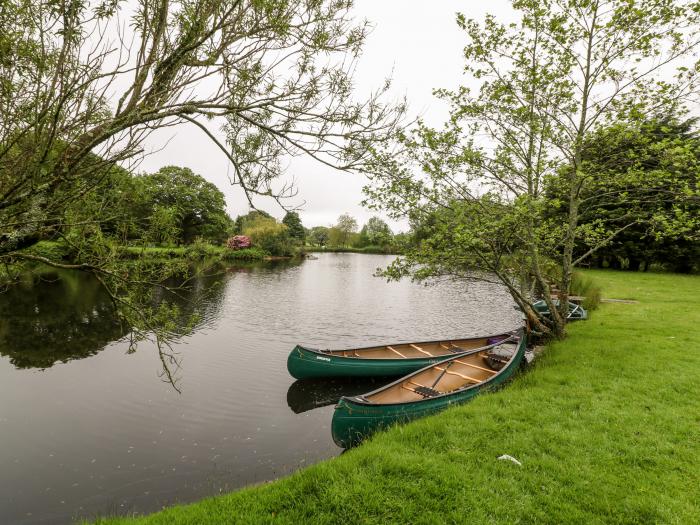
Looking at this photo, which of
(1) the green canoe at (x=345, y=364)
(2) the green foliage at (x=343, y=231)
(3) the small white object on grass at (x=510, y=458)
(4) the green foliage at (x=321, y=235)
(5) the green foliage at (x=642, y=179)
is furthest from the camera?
(4) the green foliage at (x=321, y=235)

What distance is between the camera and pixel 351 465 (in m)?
6.17

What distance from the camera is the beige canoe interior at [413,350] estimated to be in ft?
46.5

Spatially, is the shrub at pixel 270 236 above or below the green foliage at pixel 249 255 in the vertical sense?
above

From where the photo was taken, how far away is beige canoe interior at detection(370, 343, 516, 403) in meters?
9.78

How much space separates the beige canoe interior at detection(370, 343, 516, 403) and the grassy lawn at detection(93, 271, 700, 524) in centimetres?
160

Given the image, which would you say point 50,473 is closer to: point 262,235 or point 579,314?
point 579,314

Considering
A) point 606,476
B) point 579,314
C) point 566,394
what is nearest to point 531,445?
point 606,476

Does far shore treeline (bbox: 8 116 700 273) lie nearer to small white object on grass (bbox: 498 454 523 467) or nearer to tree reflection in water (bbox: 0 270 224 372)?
tree reflection in water (bbox: 0 270 224 372)

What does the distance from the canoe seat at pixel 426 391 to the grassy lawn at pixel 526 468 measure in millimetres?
1229

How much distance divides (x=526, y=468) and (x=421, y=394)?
3947mm

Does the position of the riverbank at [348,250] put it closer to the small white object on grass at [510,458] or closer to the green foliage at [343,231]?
the green foliage at [343,231]

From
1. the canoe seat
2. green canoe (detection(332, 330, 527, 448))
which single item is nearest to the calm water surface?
green canoe (detection(332, 330, 527, 448))

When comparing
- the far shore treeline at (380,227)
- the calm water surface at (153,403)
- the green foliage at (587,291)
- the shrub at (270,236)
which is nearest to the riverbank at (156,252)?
the far shore treeline at (380,227)

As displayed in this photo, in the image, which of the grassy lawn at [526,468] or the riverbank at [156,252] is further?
the grassy lawn at [526,468]
